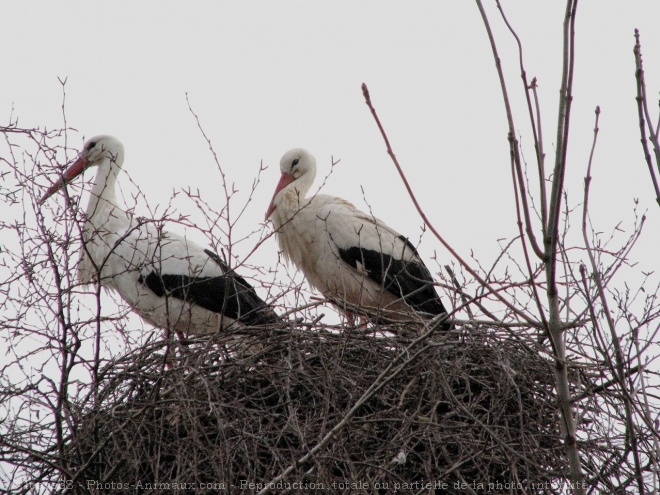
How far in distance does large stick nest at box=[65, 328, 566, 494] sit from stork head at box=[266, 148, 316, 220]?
233 cm

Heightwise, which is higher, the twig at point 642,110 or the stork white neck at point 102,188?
the stork white neck at point 102,188

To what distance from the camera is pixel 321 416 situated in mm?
3816

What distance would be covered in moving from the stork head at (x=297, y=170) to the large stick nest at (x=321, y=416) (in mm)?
2330

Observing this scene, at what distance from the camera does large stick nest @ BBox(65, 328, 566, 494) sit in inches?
143

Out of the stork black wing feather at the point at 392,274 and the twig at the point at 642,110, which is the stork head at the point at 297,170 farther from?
the twig at the point at 642,110

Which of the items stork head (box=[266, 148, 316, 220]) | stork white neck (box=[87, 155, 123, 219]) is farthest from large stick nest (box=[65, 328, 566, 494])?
stork head (box=[266, 148, 316, 220])

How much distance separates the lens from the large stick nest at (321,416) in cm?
363

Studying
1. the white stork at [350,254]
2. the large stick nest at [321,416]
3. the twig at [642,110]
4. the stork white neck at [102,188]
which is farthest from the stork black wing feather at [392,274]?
the twig at [642,110]

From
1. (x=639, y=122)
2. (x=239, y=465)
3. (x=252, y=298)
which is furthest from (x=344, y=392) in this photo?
(x=639, y=122)

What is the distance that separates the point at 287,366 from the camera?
14.2 ft

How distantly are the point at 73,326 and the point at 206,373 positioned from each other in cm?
88

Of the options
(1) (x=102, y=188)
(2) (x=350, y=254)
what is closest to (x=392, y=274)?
(2) (x=350, y=254)

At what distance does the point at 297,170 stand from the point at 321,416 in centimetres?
327

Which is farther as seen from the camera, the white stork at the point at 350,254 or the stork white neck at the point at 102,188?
the stork white neck at the point at 102,188
